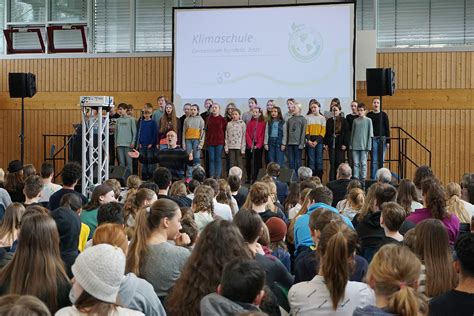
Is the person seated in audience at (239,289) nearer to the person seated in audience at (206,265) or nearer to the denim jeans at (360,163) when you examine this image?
the person seated in audience at (206,265)

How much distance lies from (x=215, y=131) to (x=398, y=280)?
12.1 m

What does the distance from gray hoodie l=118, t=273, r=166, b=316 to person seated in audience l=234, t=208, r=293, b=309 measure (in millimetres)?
733

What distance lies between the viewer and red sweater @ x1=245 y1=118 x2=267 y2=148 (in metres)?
15.0

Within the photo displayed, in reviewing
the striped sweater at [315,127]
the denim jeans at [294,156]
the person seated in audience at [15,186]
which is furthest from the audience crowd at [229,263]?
the denim jeans at [294,156]

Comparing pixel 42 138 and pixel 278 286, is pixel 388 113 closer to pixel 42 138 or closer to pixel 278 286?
pixel 42 138

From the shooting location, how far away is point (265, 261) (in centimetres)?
415

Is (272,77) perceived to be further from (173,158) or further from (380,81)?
(173,158)

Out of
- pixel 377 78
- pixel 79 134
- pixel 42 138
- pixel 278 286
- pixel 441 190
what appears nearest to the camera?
pixel 278 286

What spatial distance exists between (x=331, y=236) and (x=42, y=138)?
15154 mm

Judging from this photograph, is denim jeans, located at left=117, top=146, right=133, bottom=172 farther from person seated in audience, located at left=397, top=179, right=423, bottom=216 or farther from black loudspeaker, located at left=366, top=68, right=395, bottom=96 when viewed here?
person seated in audience, located at left=397, top=179, right=423, bottom=216

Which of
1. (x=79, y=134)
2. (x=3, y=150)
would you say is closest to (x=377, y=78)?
(x=79, y=134)

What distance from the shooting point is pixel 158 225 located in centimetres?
423

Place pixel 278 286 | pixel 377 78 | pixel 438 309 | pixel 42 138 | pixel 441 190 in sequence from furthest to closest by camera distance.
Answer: pixel 42 138, pixel 377 78, pixel 441 190, pixel 278 286, pixel 438 309

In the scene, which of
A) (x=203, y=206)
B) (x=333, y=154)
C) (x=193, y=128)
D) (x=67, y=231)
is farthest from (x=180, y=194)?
(x=193, y=128)
